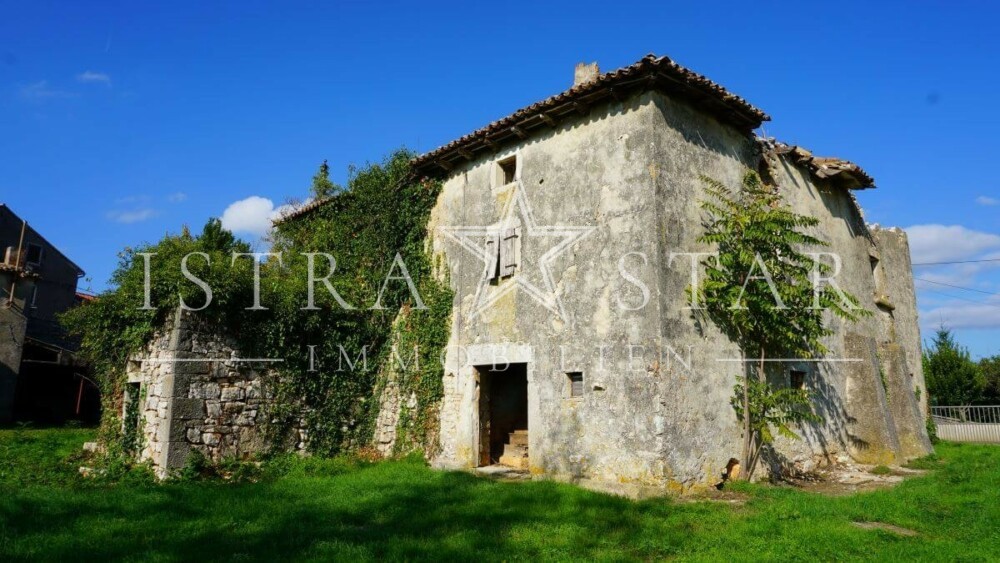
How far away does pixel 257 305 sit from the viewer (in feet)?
38.0

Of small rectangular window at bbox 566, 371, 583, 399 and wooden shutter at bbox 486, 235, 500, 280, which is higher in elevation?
wooden shutter at bbox 486, 235, 500, 280

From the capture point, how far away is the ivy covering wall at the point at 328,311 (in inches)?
444

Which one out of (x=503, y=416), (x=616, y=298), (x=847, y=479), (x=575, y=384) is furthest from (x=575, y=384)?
(x=847, y=479)

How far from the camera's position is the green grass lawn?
20.4 ft

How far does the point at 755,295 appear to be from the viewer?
1000 cm

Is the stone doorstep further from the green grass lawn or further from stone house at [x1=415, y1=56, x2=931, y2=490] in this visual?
the green grass lawn

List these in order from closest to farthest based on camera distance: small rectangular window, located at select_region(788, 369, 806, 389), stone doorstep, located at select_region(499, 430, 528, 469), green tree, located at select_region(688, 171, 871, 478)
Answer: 1. green tree, located at select_region(688, 171, 871, 478)
2. small rectangular window, located at select_region(788, 369, 806, 389)
3. stone doorstep, located at select_region(499, 430, 528, 469)

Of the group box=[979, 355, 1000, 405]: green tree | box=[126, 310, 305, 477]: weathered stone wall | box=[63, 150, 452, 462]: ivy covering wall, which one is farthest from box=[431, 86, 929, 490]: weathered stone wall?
box=[979, 355, 1000, 405]: green tree

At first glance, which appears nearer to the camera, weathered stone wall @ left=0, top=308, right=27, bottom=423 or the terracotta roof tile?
the terracotta roof tile

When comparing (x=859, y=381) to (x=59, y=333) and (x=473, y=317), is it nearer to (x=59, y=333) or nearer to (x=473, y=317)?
(x=473, y=317)

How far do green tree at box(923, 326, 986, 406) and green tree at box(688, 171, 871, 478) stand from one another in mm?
21313

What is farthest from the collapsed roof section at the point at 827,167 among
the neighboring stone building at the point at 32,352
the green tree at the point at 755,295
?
the neighboring stone building at the point at 32,352

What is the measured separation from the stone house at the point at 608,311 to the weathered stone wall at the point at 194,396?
5cm

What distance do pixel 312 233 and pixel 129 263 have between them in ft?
15.2
